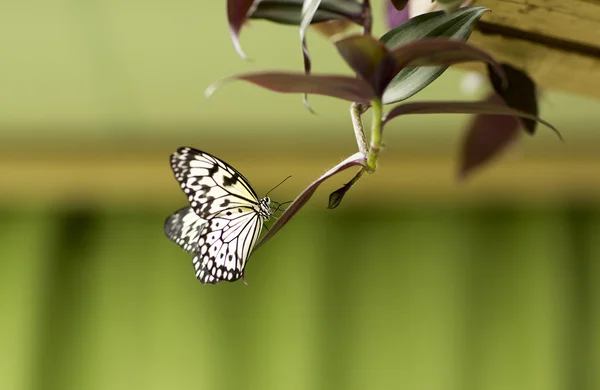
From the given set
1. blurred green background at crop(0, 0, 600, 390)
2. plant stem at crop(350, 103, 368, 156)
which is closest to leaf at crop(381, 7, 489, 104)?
plant stem at crop(350, 103, 368, 156)

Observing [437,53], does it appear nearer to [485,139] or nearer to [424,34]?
[424,34]

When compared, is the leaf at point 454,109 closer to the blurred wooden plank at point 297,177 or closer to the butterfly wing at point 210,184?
the butterfly wing at point 210,184

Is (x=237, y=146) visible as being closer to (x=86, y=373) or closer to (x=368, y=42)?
(x=86, y=373)

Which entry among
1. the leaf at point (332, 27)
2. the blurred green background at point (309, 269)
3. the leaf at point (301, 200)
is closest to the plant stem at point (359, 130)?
the leaf at point (301, 200)

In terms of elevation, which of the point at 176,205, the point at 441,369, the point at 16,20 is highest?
the point at 16,20

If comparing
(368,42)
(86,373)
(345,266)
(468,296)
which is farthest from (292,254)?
(368,42)

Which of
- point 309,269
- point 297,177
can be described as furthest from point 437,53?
point 309,269
